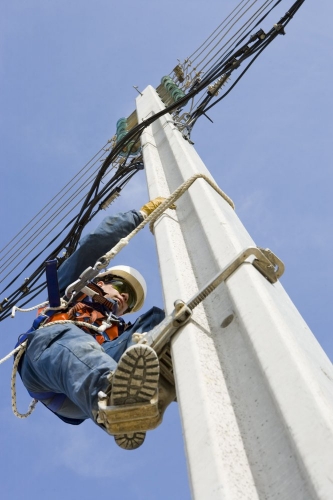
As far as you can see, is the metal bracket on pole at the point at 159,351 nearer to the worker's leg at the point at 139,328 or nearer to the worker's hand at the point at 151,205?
the worker's leg at the point at 139,328

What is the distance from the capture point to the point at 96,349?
280 centimetres

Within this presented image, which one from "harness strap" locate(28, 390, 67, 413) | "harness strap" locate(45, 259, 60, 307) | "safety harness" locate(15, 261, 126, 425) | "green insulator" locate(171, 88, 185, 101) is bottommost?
"harness strap" locate(28, 390, 67, 413)

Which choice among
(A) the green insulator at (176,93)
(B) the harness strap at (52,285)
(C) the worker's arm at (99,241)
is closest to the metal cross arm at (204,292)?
(B) the harness strap at (52,285)

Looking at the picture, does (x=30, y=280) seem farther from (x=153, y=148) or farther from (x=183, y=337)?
(x=183, y=337)

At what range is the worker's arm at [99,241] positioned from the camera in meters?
3.86

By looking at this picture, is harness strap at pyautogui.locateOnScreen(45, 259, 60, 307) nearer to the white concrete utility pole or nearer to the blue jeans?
the blue jeans

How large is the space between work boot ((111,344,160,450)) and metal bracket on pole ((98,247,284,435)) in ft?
0.09

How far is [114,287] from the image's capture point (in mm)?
4699

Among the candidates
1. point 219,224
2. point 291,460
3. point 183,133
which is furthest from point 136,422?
point 183,133

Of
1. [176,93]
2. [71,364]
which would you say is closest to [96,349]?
[71,364]

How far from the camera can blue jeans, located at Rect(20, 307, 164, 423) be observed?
2.48m

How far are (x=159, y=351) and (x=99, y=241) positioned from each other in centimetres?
181

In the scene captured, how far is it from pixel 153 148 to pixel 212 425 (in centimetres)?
352

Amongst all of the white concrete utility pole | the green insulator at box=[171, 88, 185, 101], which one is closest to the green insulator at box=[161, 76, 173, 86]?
the green insulator at box=[171, 88, 185, 101]
